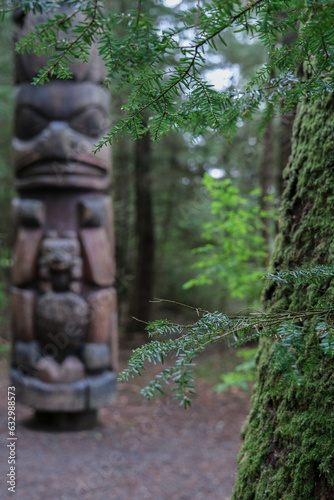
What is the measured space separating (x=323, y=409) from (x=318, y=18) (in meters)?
0.82

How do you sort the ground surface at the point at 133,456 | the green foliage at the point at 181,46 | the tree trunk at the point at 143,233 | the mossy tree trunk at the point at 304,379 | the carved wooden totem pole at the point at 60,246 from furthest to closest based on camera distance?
the tree trunk at the point at 143,233 → the carved wooden totem pole at the point at 60,246 → the ground surface at the point at 133,456 → the mossy tree trunk at the point at 304,379 → the green foliage at the point at 181,46

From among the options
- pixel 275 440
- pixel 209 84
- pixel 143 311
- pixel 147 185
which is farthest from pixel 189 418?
pixel 209 84

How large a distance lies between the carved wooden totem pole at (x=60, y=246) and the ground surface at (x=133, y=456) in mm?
466

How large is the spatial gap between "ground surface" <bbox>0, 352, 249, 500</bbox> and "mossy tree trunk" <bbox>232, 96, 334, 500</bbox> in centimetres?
277

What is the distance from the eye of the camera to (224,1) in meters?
0.69

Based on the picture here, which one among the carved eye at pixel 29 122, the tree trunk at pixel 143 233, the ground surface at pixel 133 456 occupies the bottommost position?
the ground surface at pixel 133 456

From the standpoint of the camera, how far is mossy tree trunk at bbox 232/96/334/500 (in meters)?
1.05

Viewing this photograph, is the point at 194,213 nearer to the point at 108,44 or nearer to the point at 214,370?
the point at 214,370

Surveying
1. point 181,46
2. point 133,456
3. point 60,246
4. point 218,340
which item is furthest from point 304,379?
point 133,456

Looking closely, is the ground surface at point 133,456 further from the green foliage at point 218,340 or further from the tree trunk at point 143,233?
the tree trunk at point 143,233

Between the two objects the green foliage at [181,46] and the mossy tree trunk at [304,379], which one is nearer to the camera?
the green foliage at [181,46]

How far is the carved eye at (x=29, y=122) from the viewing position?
527 cm

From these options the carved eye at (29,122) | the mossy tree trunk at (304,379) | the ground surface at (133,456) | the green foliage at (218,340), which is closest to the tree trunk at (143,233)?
the ground surface at (133,456)

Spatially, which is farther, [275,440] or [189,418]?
[189,418]
